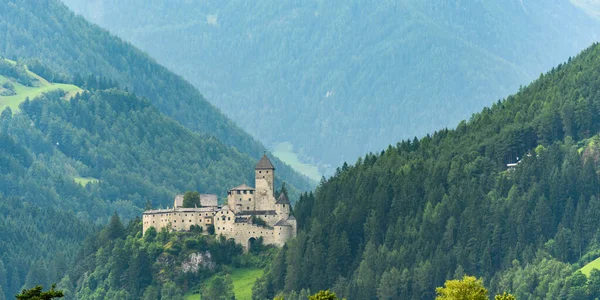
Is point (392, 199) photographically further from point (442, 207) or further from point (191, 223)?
point (191, 223)

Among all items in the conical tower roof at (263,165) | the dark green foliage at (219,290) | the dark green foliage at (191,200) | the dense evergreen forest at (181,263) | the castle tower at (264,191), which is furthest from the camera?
the dark green foliage at (191,200)

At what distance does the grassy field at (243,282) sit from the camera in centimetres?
18912

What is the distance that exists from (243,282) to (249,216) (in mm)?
7014

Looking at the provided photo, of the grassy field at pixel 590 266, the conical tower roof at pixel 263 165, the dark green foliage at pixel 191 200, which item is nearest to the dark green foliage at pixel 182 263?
the dark green foliage at pixel 191 200

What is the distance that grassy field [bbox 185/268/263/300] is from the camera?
189125mm

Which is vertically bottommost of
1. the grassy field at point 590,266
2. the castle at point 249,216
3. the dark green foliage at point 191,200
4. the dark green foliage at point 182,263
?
the grassy field at point 590,266

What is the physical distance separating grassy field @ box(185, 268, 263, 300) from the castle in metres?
2.68

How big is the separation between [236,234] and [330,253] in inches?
398

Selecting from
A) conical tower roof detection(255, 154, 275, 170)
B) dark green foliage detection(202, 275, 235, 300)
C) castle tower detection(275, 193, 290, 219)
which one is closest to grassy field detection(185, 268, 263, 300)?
dark green foliage detection(202, 275, 235, 300)

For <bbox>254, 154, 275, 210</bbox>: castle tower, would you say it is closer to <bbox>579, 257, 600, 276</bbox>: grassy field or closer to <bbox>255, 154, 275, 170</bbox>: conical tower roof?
<bbox>255, 154, 275, 170</bbox>: conical tower roof

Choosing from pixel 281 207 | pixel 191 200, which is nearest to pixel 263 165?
pixel 281 207

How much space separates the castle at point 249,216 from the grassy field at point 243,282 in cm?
268

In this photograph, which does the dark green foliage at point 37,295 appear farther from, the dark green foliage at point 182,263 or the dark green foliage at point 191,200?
the dark green foliage at point 191,200

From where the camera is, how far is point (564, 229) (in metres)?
184
